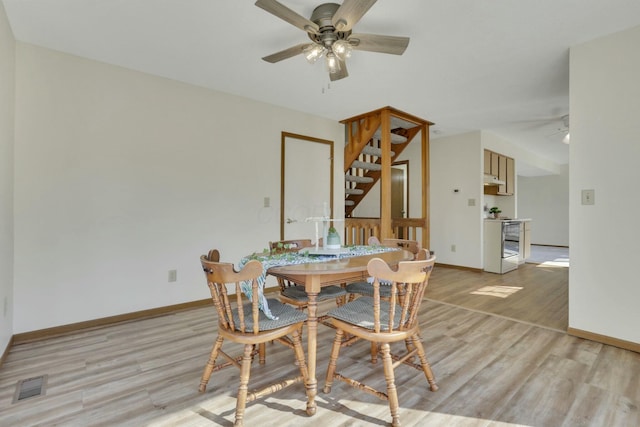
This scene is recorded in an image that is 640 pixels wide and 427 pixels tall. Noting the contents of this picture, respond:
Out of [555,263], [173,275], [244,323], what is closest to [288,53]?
[244,323]

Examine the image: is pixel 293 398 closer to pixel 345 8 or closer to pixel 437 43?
pixel 345 8

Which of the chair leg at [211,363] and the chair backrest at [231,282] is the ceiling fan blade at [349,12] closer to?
the chair backrest at [231,282]

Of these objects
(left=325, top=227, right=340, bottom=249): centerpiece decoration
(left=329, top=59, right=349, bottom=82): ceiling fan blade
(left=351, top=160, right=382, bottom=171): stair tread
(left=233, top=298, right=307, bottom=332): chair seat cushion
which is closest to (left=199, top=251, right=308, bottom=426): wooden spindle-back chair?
(left=233, top=298, right=307, bottom=332): chair seat cushion

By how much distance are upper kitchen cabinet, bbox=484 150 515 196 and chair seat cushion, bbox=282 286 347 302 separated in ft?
14.2

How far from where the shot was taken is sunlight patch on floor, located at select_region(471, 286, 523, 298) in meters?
3.92

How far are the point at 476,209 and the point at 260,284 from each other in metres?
4.73

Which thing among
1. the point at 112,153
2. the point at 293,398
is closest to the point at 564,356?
the point at 293,398

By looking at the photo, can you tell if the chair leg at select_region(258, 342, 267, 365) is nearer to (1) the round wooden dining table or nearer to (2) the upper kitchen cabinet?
(1) the round wooden dining table

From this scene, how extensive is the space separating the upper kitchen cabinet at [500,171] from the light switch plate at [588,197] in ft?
9.68

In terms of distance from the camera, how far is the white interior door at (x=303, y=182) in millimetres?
4156

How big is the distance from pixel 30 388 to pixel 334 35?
289 centimetres

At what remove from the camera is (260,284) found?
1.65 m

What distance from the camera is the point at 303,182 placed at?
434cm

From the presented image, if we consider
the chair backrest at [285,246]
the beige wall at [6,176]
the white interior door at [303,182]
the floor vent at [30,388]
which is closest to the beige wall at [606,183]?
the chair backrest at [285,246]
